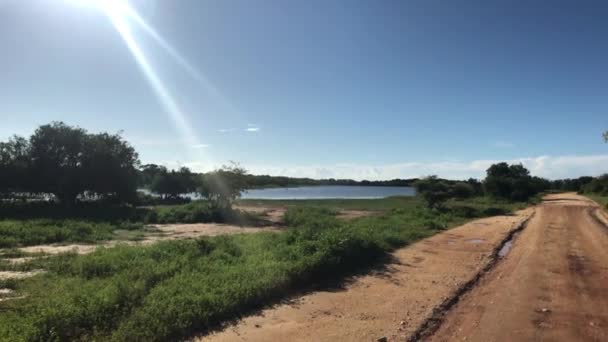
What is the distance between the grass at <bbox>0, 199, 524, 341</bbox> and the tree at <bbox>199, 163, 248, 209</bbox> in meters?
23.7

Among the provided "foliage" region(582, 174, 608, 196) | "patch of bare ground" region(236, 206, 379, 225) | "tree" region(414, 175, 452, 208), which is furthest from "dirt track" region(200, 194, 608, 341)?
"foliage" region(582, 174, 608, 196)

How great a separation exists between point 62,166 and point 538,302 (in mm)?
44268

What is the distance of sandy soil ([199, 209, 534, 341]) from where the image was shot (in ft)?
22.1

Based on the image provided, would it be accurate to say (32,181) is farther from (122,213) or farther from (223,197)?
(223,197)

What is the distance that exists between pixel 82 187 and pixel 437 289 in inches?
1638

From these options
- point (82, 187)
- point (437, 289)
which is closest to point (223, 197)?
point (82, 187)

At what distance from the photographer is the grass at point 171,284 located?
643cm

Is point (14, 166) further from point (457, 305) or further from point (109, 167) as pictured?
point (457, 305)

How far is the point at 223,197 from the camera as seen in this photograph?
129 ft

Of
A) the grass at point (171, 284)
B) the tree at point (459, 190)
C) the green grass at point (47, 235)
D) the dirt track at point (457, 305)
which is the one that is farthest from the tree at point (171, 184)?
the dirt track at point (457, 305)

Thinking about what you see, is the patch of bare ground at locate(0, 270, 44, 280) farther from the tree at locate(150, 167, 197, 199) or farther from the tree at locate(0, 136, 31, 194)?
the tree at locate(150, 167, 197, 199)

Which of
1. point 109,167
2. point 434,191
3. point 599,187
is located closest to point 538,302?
point 434,191

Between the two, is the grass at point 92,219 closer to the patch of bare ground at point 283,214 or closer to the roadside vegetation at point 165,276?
the roadside vegetation at point 165,276

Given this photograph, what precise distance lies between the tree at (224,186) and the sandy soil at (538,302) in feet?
94.1
